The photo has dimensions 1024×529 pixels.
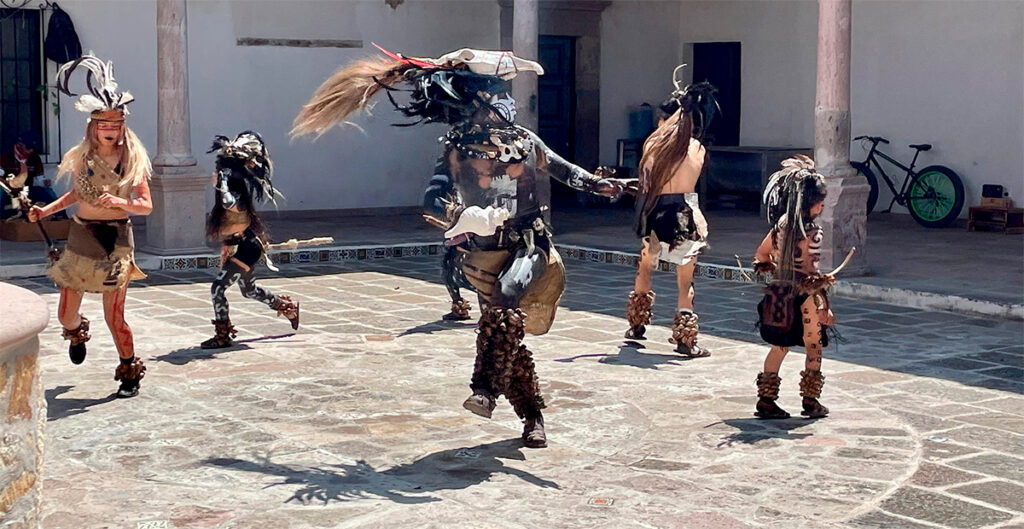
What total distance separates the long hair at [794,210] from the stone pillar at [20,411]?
378 centimetres

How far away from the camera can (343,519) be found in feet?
16.0

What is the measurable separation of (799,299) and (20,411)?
12.9 ft

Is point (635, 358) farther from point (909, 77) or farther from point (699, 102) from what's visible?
point (909, 77)

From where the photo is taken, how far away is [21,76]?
13.6 metres

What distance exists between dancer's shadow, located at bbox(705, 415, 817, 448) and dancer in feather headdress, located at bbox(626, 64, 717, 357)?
1606 mm

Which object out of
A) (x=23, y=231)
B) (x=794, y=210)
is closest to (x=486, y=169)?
(x=794, y=210)

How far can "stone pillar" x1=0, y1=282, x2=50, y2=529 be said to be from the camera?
11.3 feet

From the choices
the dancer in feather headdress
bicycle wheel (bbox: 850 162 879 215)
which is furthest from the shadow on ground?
bicycle wheel (bbox: 850 162 879 215)

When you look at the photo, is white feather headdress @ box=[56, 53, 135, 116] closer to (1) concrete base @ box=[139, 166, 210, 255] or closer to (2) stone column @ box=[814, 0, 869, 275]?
(1) concrete base @ box=[139, 166, 210, 255]

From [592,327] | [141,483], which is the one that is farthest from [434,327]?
[141,483]

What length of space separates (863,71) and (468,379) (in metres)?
10.1

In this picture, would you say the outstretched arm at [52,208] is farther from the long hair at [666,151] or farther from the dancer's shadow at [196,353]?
the long hair at [666,151]

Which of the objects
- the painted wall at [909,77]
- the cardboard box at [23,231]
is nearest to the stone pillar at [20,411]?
the cardboard box at [23,231]

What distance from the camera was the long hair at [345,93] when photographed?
19.6ft
